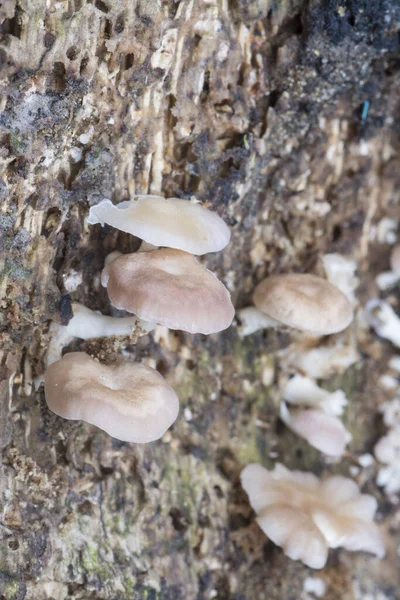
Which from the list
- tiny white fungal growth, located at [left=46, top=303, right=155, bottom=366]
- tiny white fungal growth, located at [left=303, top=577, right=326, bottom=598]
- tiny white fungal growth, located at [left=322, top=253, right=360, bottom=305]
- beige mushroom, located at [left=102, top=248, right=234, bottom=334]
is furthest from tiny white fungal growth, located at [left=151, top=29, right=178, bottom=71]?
tiny white fungal growth, located at [left=303, top=577, right=326, bottom=598]

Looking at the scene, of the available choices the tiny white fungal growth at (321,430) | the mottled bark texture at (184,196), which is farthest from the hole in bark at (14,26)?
the tiny white fungal growth at (321,430)

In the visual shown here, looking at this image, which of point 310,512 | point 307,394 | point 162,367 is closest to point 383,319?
point 307,394

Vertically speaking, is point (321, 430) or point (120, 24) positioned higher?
point (120, 24)

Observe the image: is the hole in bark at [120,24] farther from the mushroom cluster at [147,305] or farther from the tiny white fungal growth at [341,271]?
the tiny white fungal growth at [341,271]

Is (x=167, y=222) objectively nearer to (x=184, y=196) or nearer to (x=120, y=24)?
(x=184, y=196)

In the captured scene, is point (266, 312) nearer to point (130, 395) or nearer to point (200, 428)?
point (200, 428)

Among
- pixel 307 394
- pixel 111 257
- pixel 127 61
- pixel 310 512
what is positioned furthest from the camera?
pixel 307 394

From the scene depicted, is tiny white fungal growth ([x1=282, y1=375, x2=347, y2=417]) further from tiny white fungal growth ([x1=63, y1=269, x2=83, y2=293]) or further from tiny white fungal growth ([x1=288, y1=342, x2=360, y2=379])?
tiny white fungal growth ([x1=63, y1=269, x2=83, y2=293])
